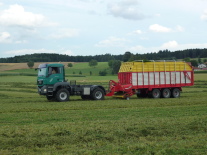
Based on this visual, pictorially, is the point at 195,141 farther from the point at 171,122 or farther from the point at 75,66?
the point at 75,66

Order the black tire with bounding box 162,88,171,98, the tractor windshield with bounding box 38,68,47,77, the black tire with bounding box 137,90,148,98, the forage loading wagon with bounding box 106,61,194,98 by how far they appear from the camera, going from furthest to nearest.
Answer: the black tire with bounding box 137,90,148,98, the black tire with bounding box 162,88,171,98, the forage loading wagon with bounding box 106,61,194,98, the tractor windshield with bounding box 38,68,47,77

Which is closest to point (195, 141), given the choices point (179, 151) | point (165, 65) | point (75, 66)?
point (179, 151)

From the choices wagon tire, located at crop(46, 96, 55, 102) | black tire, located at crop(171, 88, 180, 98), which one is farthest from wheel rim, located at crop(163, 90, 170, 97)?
wagon tire, located at crop(46, 96, 55, 102)

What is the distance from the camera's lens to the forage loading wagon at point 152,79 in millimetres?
27531

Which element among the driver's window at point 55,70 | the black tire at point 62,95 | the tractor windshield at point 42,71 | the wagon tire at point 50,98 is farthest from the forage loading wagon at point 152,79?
the tractor windshield at point 42,71

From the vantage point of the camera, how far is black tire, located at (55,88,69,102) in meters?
24.8

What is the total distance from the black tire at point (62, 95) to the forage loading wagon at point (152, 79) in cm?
362

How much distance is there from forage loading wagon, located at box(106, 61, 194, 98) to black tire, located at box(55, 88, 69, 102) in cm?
362

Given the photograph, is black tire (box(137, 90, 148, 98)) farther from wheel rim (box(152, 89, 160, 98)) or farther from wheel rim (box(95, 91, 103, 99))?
wheel rim (box(95, 91, 103, 99))

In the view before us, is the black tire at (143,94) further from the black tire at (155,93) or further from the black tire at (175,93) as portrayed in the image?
the black tire at (175,93)

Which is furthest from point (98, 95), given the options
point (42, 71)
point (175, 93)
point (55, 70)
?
point (175, 93)

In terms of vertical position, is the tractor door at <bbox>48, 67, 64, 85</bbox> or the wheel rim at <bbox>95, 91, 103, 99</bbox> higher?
the tractor door at <bbox>48, 67, 64, 85</bbox>

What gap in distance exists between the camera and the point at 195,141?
33.4ft

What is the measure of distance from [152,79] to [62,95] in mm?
7988
